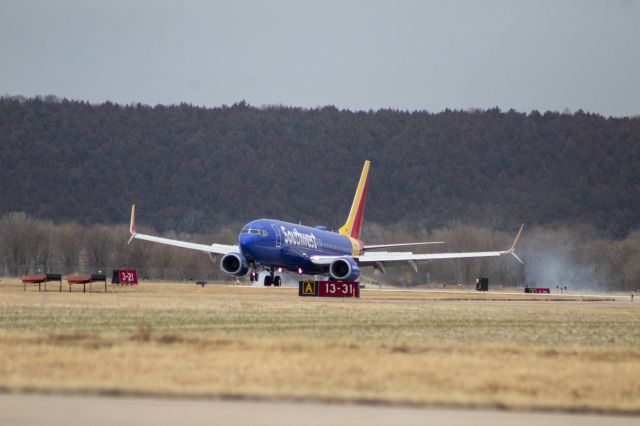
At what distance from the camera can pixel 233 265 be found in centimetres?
7131

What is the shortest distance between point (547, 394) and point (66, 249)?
97446mm

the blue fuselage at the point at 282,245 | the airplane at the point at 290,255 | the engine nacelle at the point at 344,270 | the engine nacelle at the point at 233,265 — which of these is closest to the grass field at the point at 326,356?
the blue fuselage at the point at 282,245

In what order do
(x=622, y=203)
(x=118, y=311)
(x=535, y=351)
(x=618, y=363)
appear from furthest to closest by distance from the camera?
(x=622, y=203)
(x=118, y=311)
(x=535, y=351)
(x=618, y=363)

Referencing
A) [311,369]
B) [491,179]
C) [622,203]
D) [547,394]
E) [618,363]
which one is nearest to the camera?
[547,394]

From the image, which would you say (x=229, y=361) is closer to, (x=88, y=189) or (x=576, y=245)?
(x=576, y=245)

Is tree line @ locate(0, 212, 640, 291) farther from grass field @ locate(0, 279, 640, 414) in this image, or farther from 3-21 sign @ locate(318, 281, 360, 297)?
grass field @ locate(0, 279, 640, 414)

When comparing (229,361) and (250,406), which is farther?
(229,361)

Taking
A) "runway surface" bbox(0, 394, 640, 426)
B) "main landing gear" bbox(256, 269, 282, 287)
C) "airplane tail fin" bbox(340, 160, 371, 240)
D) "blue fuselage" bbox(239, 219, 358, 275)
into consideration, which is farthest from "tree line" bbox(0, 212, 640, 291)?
"runway surface" bbox(0, 394, 640, 426)

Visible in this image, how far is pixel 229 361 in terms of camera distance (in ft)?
82.2

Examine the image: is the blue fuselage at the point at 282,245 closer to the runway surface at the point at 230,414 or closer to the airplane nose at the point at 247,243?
the airplane nose at the point at 247,243

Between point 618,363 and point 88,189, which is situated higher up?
point 88,189

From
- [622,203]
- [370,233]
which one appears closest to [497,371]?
[370,233]

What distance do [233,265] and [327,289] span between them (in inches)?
449

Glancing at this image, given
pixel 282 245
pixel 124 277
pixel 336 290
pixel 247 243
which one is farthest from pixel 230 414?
pixel 124 277
